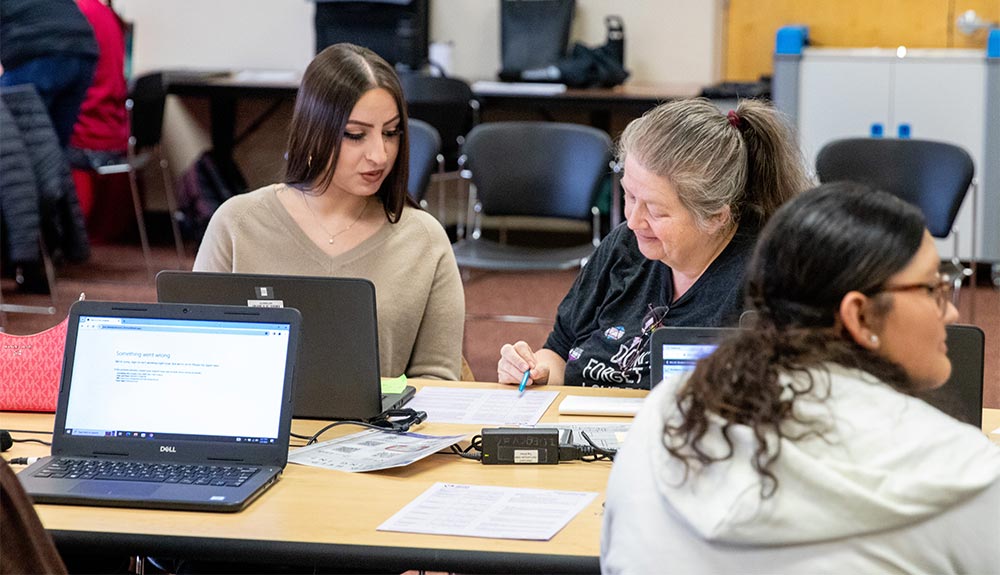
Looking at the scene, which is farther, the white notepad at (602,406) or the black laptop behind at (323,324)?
the white notepad at (602,406)

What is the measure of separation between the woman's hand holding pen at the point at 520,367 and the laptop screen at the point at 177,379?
62 centimetres

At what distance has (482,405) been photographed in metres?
2.24

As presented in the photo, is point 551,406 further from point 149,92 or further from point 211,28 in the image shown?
point 211,28

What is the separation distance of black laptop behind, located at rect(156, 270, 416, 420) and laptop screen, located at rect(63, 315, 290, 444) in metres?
0.20

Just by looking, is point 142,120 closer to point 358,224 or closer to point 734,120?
point 358,224

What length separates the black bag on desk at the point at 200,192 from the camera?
6.57 meters

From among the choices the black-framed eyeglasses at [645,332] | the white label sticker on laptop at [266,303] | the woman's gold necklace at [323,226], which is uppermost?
the woman's gold necklace at [323,226]

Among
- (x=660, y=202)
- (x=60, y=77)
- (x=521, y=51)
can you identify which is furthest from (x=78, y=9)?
(x=660, y=202)

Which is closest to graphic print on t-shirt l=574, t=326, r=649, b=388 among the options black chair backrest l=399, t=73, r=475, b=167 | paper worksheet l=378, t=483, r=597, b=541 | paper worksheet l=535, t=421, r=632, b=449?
paper worksheet l=535, t=421, r=632, b=449

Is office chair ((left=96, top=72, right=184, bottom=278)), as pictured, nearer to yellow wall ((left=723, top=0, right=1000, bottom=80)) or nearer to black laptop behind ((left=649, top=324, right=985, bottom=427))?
yellow wall ((left=723, top=0, right=1000, bottom=80))

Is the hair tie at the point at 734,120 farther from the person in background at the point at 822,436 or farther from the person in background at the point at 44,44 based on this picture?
the person in background at the point at 44,44

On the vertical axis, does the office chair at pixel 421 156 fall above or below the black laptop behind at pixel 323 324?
above

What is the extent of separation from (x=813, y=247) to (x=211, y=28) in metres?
6.19

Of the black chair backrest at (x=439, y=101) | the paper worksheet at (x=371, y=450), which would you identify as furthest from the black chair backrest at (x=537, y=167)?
the paper worksheet at (x=371, y=450)
